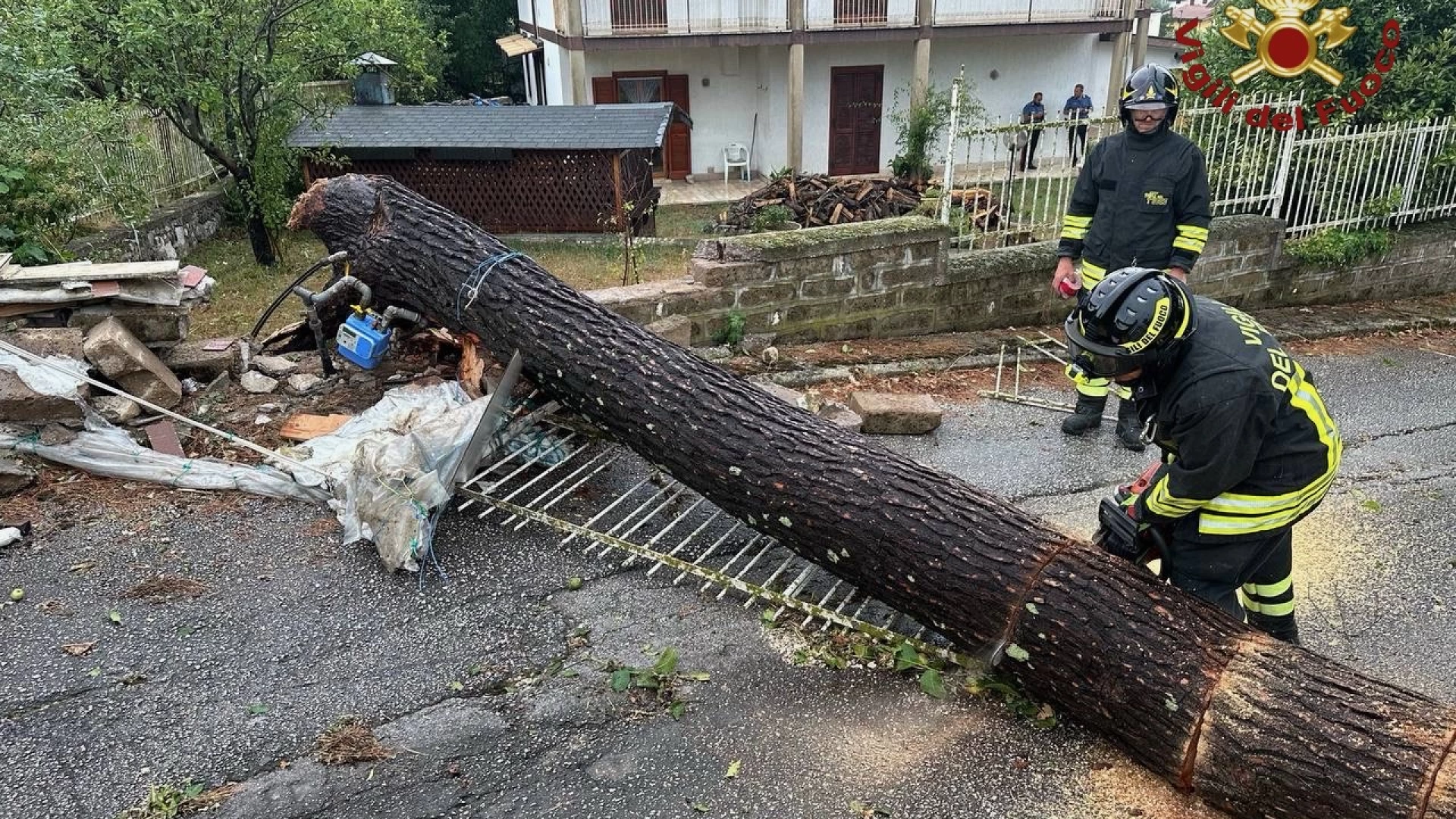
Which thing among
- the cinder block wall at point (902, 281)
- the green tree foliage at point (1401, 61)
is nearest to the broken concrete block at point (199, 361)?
the cinder block wall at point (902, 281)

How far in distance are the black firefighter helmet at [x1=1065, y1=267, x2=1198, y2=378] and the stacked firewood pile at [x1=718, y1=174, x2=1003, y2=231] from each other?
30.4ft

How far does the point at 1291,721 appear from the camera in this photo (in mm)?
2521

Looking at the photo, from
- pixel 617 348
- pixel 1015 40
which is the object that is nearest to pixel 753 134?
pixel 1015 40

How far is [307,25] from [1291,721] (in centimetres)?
1012

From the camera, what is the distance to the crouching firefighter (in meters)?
2.71

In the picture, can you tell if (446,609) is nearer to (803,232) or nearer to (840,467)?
(840,467)

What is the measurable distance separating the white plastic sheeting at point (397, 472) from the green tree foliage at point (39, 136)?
3.28m

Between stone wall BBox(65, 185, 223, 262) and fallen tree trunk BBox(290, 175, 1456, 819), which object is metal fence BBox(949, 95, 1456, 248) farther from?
stone wall BBox(65, 185, 223, 262)

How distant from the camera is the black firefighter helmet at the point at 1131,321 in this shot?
8.90 ft

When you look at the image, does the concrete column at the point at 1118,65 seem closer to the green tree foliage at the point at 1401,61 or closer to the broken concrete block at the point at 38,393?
the green tree foliage at the point at 1401,61

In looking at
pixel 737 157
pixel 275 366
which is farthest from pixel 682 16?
pixel 275 366

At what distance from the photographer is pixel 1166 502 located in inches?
115

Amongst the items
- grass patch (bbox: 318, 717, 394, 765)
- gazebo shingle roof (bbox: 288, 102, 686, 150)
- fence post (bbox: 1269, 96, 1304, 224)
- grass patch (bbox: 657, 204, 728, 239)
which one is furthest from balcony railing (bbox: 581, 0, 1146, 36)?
grass patch (bbox: 318, 717, 394, 765)

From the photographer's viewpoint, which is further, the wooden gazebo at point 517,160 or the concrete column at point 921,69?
the concrete column at point 921,69
